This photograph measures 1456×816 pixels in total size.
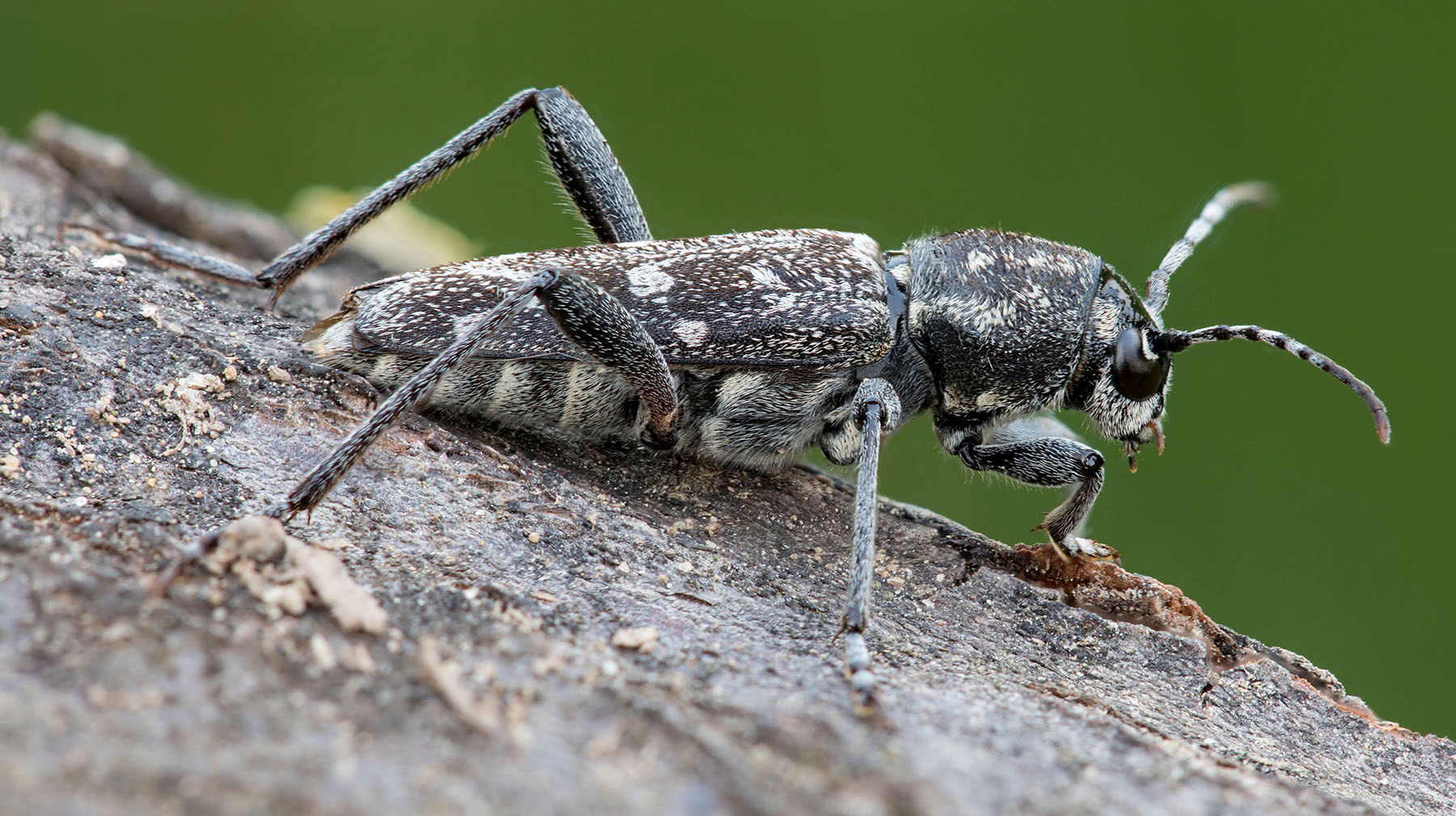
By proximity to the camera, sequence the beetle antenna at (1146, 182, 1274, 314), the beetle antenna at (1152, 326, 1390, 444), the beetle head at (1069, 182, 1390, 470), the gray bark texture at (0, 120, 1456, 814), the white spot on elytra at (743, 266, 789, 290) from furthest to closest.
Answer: the beetle antenna at (1146, 182, 1274, 314)
the beetle head at (1069, 182, 1390, 470)
the white spot on elytra at (743, 266, 789, 290)
the beetle antenna at (1152, 326, 1390, 444)
the gray bark texture at (0, 120, 1456, 814)

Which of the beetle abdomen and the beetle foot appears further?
the beetle abdomen

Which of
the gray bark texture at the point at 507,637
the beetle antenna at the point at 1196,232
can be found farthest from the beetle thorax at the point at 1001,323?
the gray bark texture at the point at 507,637

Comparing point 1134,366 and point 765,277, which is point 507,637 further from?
point 1134,366

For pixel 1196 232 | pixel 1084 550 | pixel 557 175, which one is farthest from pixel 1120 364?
pixel 557 175

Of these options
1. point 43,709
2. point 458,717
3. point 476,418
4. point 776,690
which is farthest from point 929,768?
point 476,418

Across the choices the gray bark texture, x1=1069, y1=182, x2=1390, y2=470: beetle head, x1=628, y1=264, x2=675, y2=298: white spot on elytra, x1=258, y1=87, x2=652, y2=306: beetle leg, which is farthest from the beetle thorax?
x1=258, y1=87, x2=652, y2=306: beetle leg

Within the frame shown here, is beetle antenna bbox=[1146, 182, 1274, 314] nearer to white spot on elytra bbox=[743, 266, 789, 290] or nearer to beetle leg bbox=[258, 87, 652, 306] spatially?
white spot on elytra bbox=[743, 266, 789, 290]

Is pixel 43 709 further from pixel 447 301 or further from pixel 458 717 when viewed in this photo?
pixel 447 301
